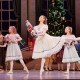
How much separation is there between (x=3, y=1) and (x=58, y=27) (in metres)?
3.35

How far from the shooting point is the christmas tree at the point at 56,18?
41.1 feet

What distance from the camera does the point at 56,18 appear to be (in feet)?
41.4

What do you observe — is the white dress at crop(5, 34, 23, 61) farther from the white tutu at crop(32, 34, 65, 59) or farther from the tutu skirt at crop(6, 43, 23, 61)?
the white tutu at crop(32, 34, 65, 59)

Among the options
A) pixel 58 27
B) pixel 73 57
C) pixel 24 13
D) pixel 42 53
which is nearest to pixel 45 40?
pixel 42 53

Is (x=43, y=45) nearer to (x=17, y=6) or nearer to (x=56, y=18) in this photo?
(x=56, y=18)

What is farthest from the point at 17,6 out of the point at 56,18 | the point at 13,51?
the point at 13,51

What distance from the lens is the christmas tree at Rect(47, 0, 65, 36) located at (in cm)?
1252

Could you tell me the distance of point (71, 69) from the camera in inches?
409

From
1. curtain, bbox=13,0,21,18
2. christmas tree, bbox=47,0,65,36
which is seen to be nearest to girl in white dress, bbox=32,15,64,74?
christmas tree, bbox=47,0,65,36

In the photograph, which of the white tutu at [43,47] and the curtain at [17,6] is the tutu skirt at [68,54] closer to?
the white tutu at [43,47]

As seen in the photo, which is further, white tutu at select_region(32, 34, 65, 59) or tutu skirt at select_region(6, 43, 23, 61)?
tutu skirt at select_region(6, 43, 23, 61)

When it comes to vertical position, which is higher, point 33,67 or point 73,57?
point 73,57

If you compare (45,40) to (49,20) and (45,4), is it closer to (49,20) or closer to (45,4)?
(49,20)

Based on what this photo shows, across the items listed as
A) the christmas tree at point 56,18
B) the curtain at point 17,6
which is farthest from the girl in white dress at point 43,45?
the curtain at point 17,6
